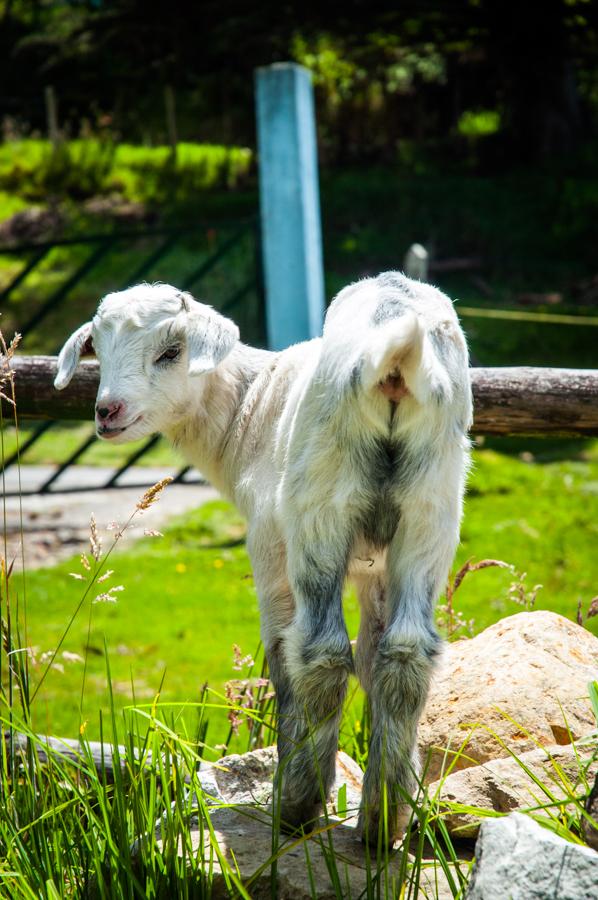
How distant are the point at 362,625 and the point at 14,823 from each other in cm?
128

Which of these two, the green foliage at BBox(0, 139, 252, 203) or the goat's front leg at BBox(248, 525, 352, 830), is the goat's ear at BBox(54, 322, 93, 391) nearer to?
the goat's front leg at BBox(248, 525, 352, 830)

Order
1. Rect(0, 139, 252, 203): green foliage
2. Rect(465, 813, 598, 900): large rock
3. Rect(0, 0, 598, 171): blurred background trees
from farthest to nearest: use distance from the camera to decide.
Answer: Rect(0, 139, 252, 203): green foliage < Rect(0, 0, 598, 171): blurred background trees < Rect(465, 813, 598, 900): large rock

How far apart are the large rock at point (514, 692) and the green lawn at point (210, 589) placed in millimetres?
1835

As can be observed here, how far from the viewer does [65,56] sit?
1606 centimetres

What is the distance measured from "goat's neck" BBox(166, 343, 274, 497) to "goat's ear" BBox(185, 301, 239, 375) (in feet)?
0.73

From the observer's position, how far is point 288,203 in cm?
866

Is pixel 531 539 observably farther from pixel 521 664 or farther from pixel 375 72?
pixel 375 72

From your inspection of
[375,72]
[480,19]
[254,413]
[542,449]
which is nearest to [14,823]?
[254,413]

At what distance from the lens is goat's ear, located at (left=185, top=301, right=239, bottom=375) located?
3.57 meters

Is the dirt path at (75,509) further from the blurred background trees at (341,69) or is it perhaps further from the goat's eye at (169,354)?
the blurred background trees at (341,69)

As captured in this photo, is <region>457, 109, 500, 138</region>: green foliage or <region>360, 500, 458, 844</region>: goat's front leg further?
<region>457, 109, 500, 138</region>: green foliage

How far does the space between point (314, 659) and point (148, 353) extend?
130 cm

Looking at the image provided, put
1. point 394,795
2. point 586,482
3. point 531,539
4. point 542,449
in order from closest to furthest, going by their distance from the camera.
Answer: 1. point 394,795
2. point 531,539
3. point 586,482
4. point 542,449

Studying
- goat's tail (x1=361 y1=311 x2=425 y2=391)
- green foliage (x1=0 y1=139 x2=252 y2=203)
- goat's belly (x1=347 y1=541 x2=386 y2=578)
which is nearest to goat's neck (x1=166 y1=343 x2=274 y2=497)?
goat's belly (x1=347 y1=541 x2=386 y2=578)
